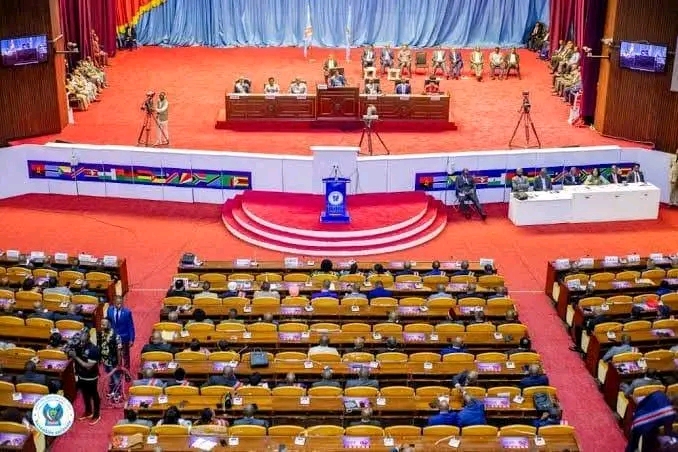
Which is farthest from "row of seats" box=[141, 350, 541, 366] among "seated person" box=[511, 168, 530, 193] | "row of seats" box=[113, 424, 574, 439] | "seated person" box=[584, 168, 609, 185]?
"seated person" box=[584, 168, 609, 185]

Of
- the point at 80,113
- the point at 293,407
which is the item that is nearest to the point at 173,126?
the point at 80,113

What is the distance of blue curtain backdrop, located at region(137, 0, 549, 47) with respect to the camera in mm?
34125

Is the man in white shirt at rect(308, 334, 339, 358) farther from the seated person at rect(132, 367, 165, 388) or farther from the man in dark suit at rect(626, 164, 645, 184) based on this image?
the man in dark suit at rect(626, 164, 645, 184)

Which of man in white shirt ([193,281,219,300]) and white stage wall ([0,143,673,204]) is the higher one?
white stage wall ([0,143,673,204])

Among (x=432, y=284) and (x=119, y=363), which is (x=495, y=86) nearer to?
(x=432, y=284)

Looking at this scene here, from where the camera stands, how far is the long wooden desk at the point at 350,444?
1130 cm

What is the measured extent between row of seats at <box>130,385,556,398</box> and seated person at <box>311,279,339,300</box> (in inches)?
126

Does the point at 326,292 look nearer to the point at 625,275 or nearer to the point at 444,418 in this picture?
the point at 444,418

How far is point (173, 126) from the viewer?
24.2 m

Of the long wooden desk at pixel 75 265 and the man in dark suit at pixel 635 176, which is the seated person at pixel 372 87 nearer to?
the man in dark suit at pixel 635 176

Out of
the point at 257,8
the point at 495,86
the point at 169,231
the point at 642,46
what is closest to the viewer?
the point at 169,231

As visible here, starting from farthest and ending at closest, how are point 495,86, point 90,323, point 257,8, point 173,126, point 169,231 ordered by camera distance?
point 257,8, point 495,86, point 173,126, point 169,231, point 90,323

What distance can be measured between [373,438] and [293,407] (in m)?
1.39

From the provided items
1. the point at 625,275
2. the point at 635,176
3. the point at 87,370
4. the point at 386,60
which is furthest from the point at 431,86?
the point at 87,370
